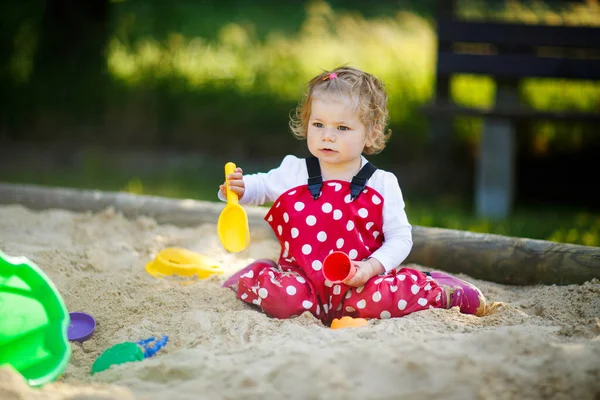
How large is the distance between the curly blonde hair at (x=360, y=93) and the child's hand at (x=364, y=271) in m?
0.40

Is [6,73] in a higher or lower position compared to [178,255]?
higher

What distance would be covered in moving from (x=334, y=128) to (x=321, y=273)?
446 mm

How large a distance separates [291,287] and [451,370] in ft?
2.33

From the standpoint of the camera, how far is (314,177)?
2.40m

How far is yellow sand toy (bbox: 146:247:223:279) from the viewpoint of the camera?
8.89 ft

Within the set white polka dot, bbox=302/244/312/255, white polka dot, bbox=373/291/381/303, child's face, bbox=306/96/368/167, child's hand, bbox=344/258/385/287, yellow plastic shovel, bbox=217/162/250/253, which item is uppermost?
child's face, bbox=306/96/368/167

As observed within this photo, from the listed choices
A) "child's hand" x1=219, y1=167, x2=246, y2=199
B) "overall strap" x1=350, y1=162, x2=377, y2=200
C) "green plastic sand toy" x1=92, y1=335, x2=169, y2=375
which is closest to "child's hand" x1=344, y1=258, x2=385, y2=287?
"overall strap" x1=350, y1=162, x2=377, y2=200

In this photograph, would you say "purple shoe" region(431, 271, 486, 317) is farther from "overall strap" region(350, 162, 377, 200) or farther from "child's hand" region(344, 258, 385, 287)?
"overall strap" region(350, 162, 377, 200)

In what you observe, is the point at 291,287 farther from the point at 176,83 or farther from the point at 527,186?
the point at 176,83

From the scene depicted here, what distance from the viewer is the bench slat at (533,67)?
15.1ft

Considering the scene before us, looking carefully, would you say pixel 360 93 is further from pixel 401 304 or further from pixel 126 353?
pixel 126 353

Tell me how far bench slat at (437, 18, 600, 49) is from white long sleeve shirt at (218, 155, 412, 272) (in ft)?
8.28

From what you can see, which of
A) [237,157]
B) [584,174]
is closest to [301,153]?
[237,157]

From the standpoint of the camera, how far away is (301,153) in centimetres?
561
